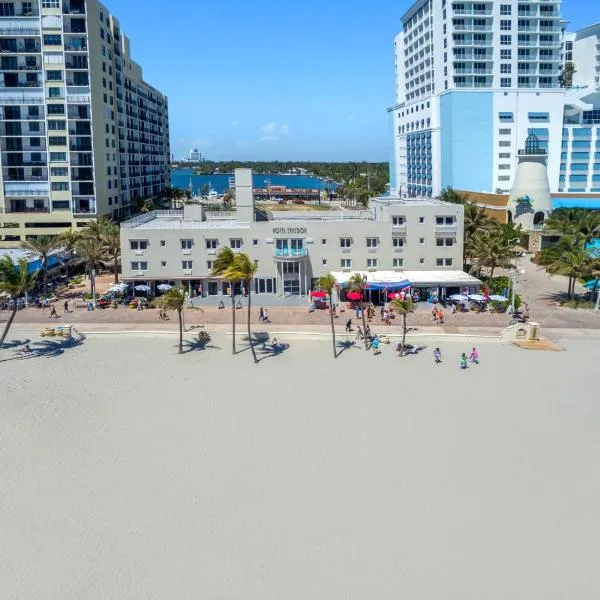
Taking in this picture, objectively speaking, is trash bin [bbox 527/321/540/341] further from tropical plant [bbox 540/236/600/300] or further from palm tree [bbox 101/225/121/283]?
palm tree [bbox 101/225/121/283]

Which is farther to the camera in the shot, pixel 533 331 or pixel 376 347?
pixel 533 331

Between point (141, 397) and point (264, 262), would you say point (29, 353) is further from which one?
point (264, 262)

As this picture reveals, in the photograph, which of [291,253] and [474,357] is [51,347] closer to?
[291,253]

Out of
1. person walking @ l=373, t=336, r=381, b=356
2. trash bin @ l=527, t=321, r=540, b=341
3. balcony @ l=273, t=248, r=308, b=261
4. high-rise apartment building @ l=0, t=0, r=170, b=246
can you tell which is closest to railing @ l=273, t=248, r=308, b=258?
balcony @ l=273, t=248, r=308, b=261

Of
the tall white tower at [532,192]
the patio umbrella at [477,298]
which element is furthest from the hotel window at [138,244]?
the tall white tower at [532,192]

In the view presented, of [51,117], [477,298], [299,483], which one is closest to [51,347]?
[299,483]

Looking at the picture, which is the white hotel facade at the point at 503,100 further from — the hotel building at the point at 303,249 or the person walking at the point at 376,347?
the person walking at the point at 376,347
